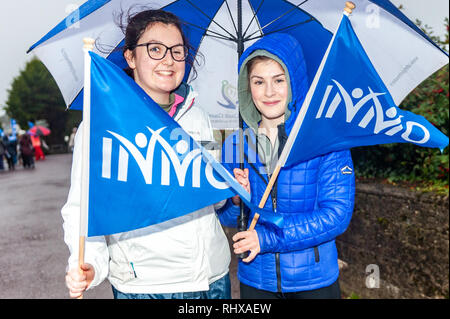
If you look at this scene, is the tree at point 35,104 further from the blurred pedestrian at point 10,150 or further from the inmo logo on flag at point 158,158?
the inmo logo on flag at point 158,158

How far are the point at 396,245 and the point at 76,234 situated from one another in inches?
129

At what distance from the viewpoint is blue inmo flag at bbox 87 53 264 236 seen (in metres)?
1.73

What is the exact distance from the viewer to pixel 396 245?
3961 mm

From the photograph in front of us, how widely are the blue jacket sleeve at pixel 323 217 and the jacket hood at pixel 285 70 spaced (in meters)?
0.34

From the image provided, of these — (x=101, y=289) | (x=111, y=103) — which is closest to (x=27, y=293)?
(x=101, y=289)

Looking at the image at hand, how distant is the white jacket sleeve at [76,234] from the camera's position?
1.76 meters

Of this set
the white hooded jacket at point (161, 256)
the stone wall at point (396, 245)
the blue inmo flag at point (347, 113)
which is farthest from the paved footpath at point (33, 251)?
the blue inmo flag at point (347, 113)

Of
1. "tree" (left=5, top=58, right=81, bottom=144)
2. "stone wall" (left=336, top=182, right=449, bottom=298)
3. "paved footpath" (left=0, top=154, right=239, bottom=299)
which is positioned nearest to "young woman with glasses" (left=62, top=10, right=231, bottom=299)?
"paved footpath" (left=0, top=154, right=239, bottom=299)

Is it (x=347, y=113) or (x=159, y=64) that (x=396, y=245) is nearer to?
(x=347, y=113)

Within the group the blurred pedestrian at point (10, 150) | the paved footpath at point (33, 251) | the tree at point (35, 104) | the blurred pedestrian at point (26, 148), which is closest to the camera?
the paved footpath at point (33, 251)

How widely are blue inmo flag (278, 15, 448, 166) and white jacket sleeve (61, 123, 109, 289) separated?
0.98 m

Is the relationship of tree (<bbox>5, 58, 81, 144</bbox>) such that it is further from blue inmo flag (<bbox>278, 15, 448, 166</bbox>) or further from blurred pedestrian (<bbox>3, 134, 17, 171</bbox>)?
blue inmo flag (<bbox>278, 15, 448, 166</bbox>)

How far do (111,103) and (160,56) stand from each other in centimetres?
34

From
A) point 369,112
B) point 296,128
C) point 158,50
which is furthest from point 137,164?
point 369,112
